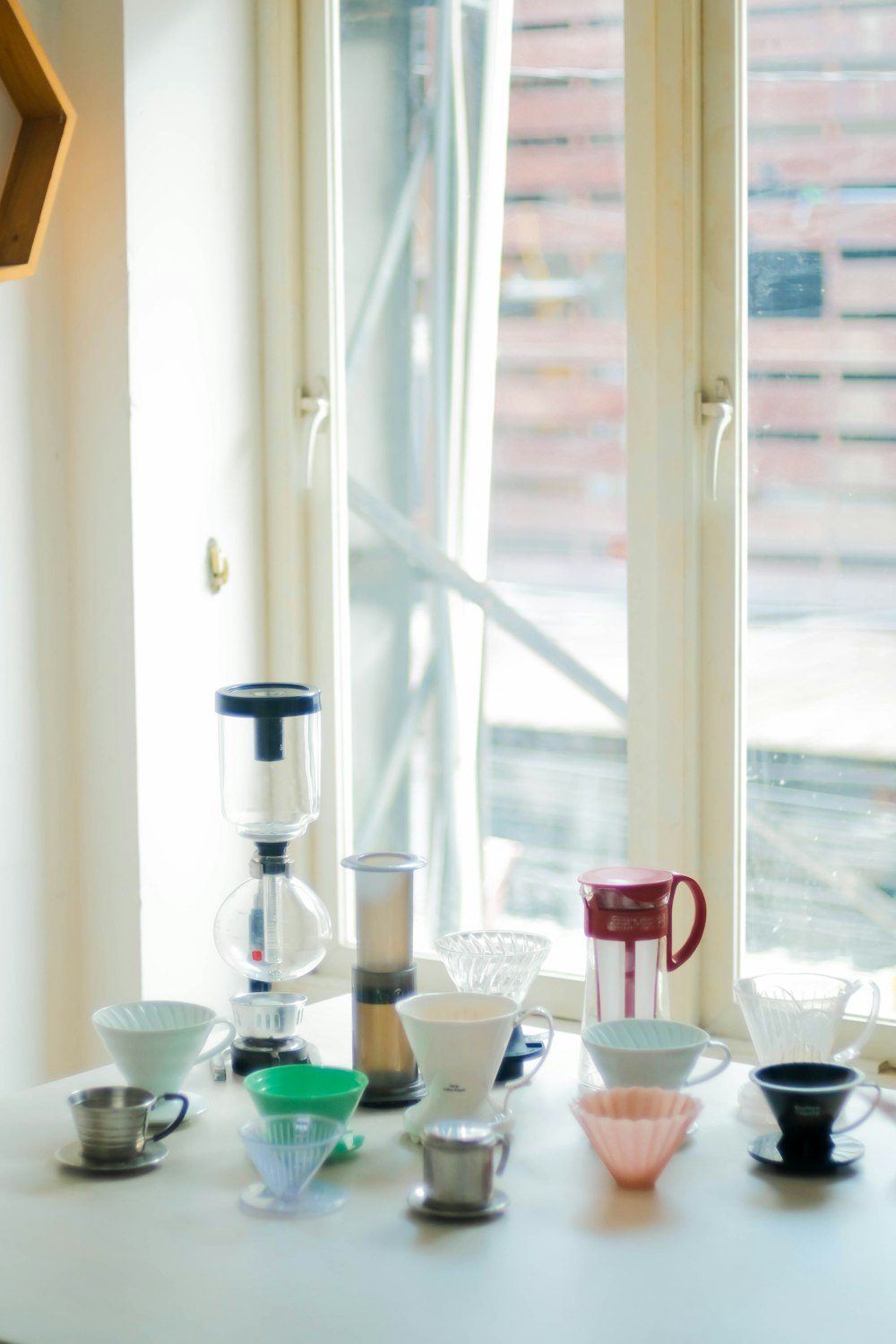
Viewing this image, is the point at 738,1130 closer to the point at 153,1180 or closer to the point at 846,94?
the point at 153,1180

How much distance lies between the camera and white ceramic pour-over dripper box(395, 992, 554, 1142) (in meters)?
1.39

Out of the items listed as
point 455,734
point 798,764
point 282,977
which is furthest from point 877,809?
point 282,977

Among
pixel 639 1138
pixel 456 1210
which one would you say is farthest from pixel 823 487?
pixel 456 1210

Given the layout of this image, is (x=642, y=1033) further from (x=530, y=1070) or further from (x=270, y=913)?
(x=270, y=913)

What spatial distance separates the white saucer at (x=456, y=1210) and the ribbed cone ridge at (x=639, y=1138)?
95mm

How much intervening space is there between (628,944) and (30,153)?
1.35 metres

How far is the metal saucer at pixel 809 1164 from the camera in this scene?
1364 millimetres

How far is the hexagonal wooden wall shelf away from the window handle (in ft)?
3.03

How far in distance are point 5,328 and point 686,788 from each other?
1130 millimetres

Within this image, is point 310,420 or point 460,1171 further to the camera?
point 310,420

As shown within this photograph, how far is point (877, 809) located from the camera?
204 centimetres

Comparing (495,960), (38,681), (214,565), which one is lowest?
(495,960)

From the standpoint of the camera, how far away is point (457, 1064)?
4.62ft

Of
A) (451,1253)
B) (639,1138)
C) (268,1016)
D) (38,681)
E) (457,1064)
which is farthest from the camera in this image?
(38,681)
